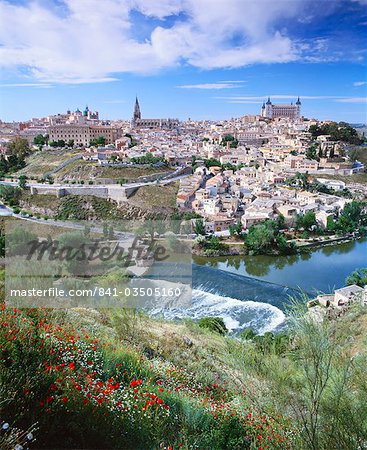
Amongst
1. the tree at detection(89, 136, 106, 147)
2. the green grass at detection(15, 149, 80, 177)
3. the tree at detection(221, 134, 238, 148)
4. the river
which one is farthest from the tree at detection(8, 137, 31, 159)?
the river

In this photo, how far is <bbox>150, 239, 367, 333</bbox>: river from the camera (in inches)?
223

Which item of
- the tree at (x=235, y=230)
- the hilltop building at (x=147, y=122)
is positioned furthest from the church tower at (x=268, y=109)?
the tree at (x=235, y=230)

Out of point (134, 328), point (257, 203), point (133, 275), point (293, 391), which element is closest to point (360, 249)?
point (257, 203)

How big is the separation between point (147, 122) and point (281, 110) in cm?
1071

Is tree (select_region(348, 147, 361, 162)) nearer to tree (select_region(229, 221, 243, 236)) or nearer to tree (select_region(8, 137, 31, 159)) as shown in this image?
tree (select_region(229, 221, 243, 236))

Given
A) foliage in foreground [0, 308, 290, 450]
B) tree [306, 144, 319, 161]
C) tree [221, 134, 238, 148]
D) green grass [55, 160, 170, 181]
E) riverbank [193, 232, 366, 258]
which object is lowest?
riverbank [193, 232, 366, 258]

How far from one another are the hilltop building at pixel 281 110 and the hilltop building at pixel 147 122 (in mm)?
7345

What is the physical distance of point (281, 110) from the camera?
99.7 feet

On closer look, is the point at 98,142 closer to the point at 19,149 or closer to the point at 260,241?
the point at 19,149

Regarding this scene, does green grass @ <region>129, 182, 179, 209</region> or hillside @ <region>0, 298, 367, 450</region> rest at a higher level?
hillside @ <region>0, 298, 367, 450</region>

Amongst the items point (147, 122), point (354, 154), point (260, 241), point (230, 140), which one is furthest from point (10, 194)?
point (147, 122)

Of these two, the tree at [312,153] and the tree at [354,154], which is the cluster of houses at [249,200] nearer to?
the tree at [312,153]

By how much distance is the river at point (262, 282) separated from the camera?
223 inches

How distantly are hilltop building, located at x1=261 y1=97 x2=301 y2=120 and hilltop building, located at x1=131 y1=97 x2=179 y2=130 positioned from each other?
24.1ft
